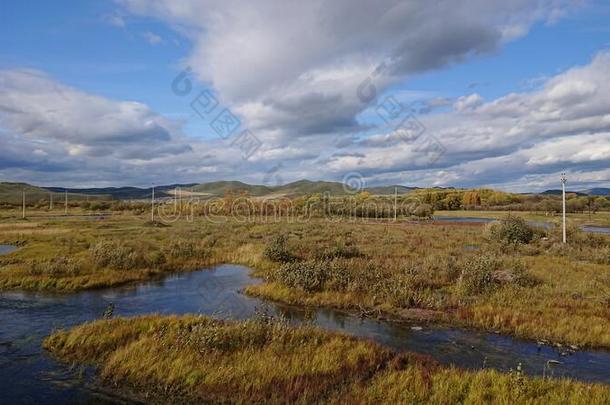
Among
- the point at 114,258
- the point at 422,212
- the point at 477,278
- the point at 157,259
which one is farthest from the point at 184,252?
the point at 422,212

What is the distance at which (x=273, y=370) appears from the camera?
33.7ft

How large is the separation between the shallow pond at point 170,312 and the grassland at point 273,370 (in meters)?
0.88

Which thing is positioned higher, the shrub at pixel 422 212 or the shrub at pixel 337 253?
the shrub at pixel 422 212

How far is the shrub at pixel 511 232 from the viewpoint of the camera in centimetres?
3794

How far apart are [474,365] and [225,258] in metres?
23.0

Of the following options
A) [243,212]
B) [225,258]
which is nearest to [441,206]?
[243,212]

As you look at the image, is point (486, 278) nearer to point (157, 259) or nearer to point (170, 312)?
point (170, 312)

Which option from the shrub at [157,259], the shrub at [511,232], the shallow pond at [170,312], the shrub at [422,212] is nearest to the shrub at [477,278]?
the shallow pond at [170,312]

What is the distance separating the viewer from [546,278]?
22.3 m

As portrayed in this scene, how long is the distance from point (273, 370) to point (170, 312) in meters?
8.49

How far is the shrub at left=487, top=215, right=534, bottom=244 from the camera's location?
124ft

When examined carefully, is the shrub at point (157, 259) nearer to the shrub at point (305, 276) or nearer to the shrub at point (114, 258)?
the shrub at point (114, 258)

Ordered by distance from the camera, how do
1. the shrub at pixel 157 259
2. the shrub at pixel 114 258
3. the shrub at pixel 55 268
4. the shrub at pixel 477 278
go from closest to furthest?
the shrub at pixel 477 278, the shrub at pixel 55 268, the shrub at pixel 114 258, the shrub at pixel 157 259

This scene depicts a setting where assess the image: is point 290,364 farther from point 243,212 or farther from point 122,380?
point 243,212
